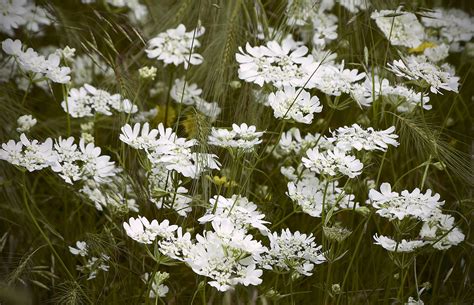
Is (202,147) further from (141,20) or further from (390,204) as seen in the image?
(141,20)

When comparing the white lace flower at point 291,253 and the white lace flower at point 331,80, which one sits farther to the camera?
the white lace flower at point 331,80

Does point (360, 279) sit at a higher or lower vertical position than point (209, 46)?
lower

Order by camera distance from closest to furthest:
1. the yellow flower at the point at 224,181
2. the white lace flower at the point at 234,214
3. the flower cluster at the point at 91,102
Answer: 1. the white lace flower at the point at 234,214
2. the yellow flower at the point at 224,181
3. the flower cluster at the point at 91,102

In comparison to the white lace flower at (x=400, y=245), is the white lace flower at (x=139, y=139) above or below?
above

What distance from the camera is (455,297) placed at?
4.08 feet

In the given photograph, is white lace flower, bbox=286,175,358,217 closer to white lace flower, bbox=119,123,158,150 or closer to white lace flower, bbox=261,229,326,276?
white lace flower, bbox=261,229,326,276

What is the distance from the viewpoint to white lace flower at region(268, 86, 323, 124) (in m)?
1.14

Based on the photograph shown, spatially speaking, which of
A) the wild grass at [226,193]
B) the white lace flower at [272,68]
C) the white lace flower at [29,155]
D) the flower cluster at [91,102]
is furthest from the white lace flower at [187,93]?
the white lace flower at [29,155]

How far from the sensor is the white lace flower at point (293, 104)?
45.0 inches

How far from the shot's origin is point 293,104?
1156 mm

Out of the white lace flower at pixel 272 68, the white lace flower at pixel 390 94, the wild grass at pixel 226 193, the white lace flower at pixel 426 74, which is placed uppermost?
the white lace flower at pixel 426 74

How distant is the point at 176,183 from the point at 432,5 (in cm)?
100

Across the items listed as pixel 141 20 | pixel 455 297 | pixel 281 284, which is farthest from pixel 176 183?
pixel 141 20

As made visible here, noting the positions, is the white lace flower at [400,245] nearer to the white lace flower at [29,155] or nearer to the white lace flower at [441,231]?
the white lace flower at [441,231]
